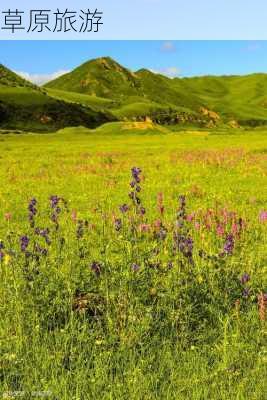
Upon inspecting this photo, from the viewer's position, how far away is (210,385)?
20.2ft

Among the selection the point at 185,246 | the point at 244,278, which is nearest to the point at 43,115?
the point at 185,246

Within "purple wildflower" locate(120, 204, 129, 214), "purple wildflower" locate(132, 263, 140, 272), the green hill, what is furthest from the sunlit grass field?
the green hill

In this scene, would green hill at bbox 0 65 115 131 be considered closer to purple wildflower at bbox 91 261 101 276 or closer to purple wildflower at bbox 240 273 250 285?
purple wildflower at bbox 91 261 101 276

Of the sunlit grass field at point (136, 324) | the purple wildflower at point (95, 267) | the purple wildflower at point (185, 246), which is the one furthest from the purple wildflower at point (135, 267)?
the purple wildflower at point (185, 246)

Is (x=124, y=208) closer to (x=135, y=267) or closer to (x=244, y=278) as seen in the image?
(x=135, y=267)

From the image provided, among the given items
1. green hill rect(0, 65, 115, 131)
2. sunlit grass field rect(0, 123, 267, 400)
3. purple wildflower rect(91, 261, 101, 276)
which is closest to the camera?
sunlit grass field rect(0, 123, 267, 400)

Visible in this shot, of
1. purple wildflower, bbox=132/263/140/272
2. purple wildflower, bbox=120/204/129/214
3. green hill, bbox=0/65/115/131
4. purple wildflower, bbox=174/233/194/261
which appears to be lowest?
purple wildflower, bbox=132/263/140/272

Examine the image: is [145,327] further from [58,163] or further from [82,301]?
[58,163]

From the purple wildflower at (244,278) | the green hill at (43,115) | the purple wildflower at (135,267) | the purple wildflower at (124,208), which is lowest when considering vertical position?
the purple wildflower at (244,278)

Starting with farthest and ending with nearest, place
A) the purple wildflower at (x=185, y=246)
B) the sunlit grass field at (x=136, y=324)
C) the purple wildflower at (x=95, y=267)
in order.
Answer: the purple wildflower at (x=95, y=267), the purple wildflower at (x=185, y=246), the sunlit grass field at (x=136, y=324)

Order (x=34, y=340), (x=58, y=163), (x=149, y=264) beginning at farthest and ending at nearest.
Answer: (x=58, y=163) → (x=149, y=264) → (x=34, y=340)

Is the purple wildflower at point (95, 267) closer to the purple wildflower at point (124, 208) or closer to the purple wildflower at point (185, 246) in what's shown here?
the purple wildflower at point (124, 208)

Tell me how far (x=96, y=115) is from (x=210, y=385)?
19472 centimetres

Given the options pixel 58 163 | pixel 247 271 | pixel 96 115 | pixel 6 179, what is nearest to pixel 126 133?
pixel 58 163
